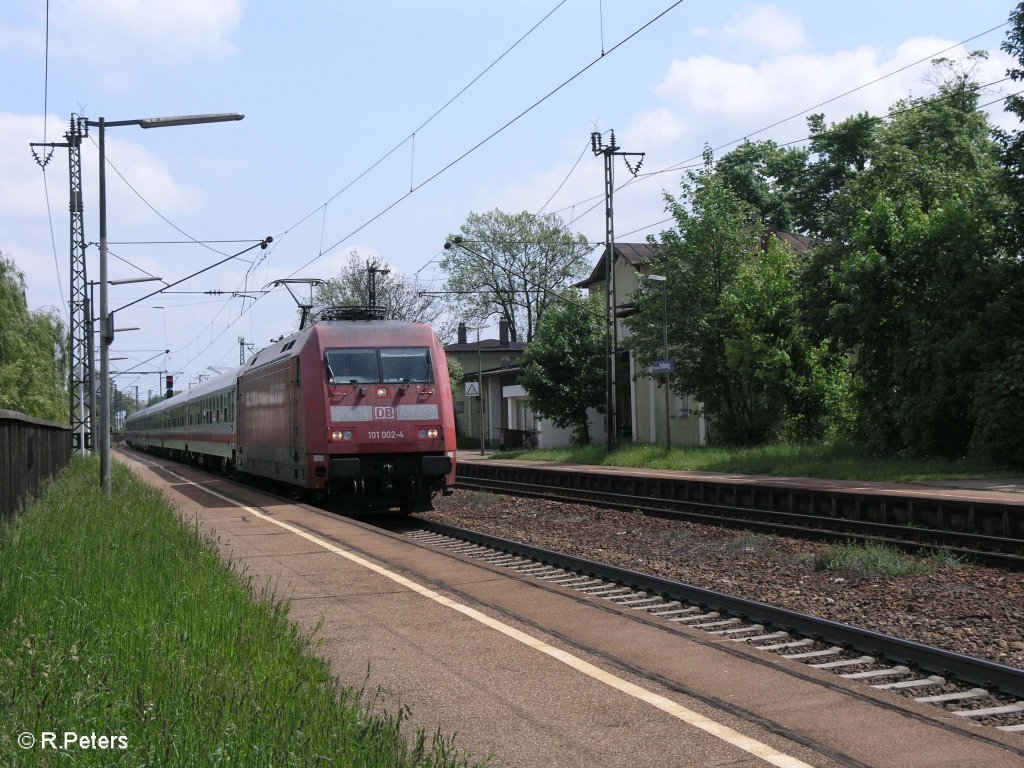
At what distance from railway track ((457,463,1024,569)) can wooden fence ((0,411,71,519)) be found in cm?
994

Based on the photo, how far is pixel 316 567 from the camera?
11.1 m

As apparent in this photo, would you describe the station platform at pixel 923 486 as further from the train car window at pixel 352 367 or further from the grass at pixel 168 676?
the grass at pixel 168 676

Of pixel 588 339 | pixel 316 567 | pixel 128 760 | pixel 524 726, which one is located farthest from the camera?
pixel 588 339

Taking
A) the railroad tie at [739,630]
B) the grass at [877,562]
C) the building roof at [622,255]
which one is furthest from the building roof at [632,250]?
the railroad tie at [739,630]

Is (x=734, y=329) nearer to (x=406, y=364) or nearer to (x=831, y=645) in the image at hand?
(x=406, y=364)

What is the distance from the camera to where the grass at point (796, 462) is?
22.3 meters

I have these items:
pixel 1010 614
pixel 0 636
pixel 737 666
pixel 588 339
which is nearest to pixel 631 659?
pixel 737 666

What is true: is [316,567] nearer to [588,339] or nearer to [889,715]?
[889,715]

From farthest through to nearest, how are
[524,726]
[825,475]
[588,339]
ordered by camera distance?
1. [588,339]
2. [825,475]
3. [524,726]

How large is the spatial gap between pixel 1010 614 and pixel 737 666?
3.96m

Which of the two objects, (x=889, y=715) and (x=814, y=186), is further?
(x=814, y=186)

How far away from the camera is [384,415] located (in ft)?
58.3

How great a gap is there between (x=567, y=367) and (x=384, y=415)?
85.5ft

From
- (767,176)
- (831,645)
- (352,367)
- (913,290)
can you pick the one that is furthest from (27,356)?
(767,176)
